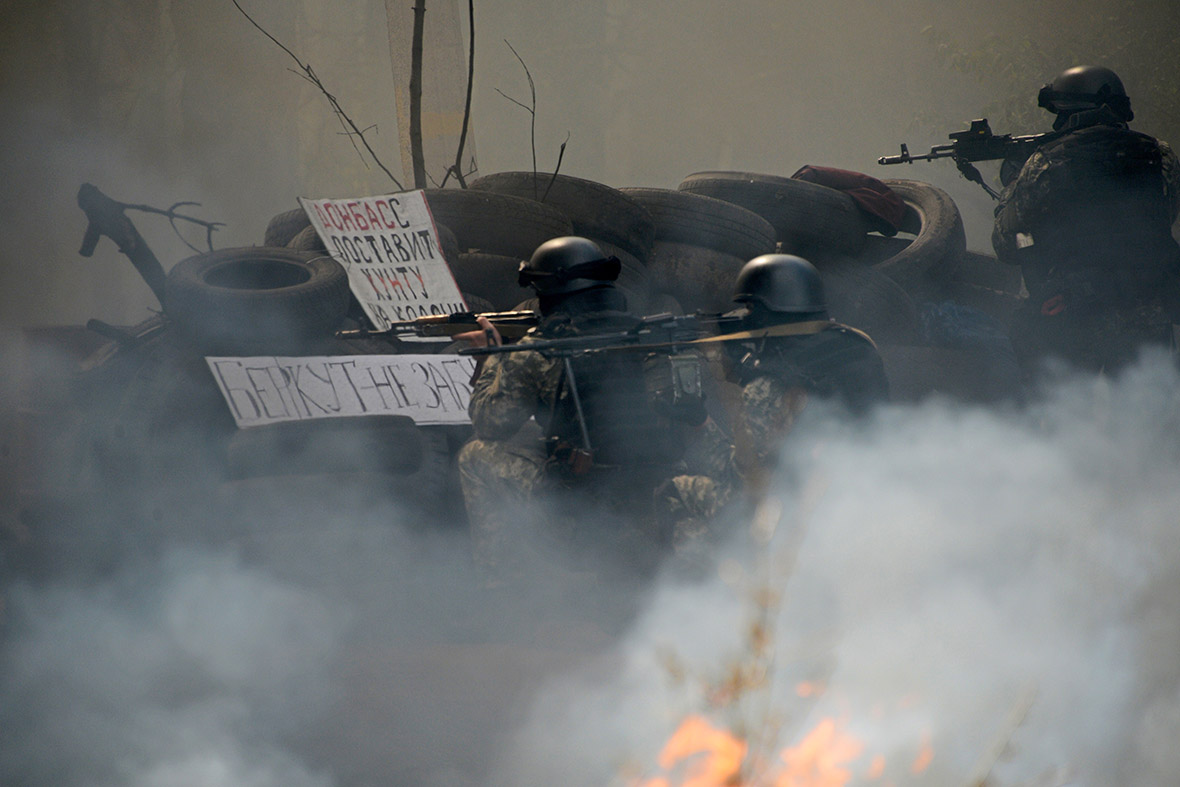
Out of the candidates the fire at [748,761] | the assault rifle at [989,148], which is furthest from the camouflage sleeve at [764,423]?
the assault rifle at [989,148]

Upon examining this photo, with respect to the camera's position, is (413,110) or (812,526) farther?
(413,110)

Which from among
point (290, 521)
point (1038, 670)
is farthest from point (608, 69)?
point (1038, 670)

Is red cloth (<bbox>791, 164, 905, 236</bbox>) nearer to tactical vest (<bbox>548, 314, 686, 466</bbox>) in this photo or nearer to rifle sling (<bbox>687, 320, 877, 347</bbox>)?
rifle sling (<bbox>687, 320, 877, 347</bbox>)

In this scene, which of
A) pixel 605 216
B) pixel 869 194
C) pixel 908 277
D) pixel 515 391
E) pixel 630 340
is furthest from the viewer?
pixel 869 194

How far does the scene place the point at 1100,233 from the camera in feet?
18.9

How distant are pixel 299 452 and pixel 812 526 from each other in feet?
9.05

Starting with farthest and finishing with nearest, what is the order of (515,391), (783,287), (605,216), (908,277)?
1. (908,277)
2. (605,216)
3. (783,287)
4. (515,391)

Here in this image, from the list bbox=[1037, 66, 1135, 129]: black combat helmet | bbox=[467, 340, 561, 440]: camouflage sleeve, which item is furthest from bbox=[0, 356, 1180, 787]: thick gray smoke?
bbox=[1037, 66, 1135, 129]: black combat helmet

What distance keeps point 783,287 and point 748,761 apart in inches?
93.5

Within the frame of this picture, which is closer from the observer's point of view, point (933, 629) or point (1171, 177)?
point (933, 629)

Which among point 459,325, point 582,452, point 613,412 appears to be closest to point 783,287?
point 613,412

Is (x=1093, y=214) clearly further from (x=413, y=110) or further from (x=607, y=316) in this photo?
(x=413, y=110)

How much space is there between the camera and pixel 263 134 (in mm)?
19656

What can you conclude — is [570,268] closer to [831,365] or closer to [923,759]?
[831,365]
